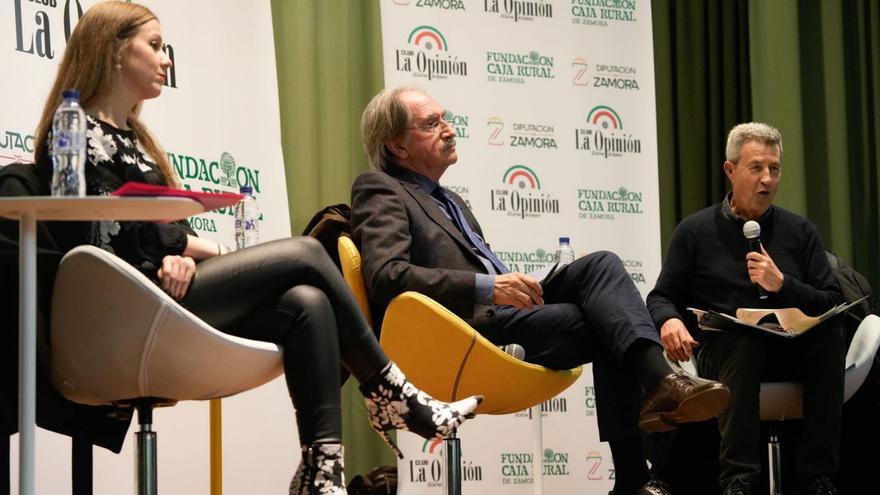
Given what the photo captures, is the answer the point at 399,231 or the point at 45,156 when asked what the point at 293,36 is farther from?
the point at 45,156

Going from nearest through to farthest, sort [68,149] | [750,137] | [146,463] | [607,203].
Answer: [68,149] → [146,463] → [750,137] → [607,203]

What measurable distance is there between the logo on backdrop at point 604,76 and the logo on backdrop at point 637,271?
0.78 m

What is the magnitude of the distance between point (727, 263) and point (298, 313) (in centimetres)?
216

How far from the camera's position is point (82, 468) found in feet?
8.84

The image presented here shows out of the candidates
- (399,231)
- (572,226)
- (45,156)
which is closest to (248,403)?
(399,231)

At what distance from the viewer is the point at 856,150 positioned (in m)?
5.70

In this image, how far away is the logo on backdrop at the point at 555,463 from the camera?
4723 millimetres

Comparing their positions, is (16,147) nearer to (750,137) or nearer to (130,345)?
(130,345)

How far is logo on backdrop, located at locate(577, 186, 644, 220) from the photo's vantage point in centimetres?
494

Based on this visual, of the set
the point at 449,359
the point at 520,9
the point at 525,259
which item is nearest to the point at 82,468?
the point at 449,359

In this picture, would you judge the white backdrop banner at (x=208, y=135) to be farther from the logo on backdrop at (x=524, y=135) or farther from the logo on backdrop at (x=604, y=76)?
the logo on backdrop at (x=604, y=76)

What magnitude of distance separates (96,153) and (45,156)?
125mm

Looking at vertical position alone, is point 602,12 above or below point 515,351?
above

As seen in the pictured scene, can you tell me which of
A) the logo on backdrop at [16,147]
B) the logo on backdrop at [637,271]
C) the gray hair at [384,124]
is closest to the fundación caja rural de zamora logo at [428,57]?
the gray hair at [384,124]
